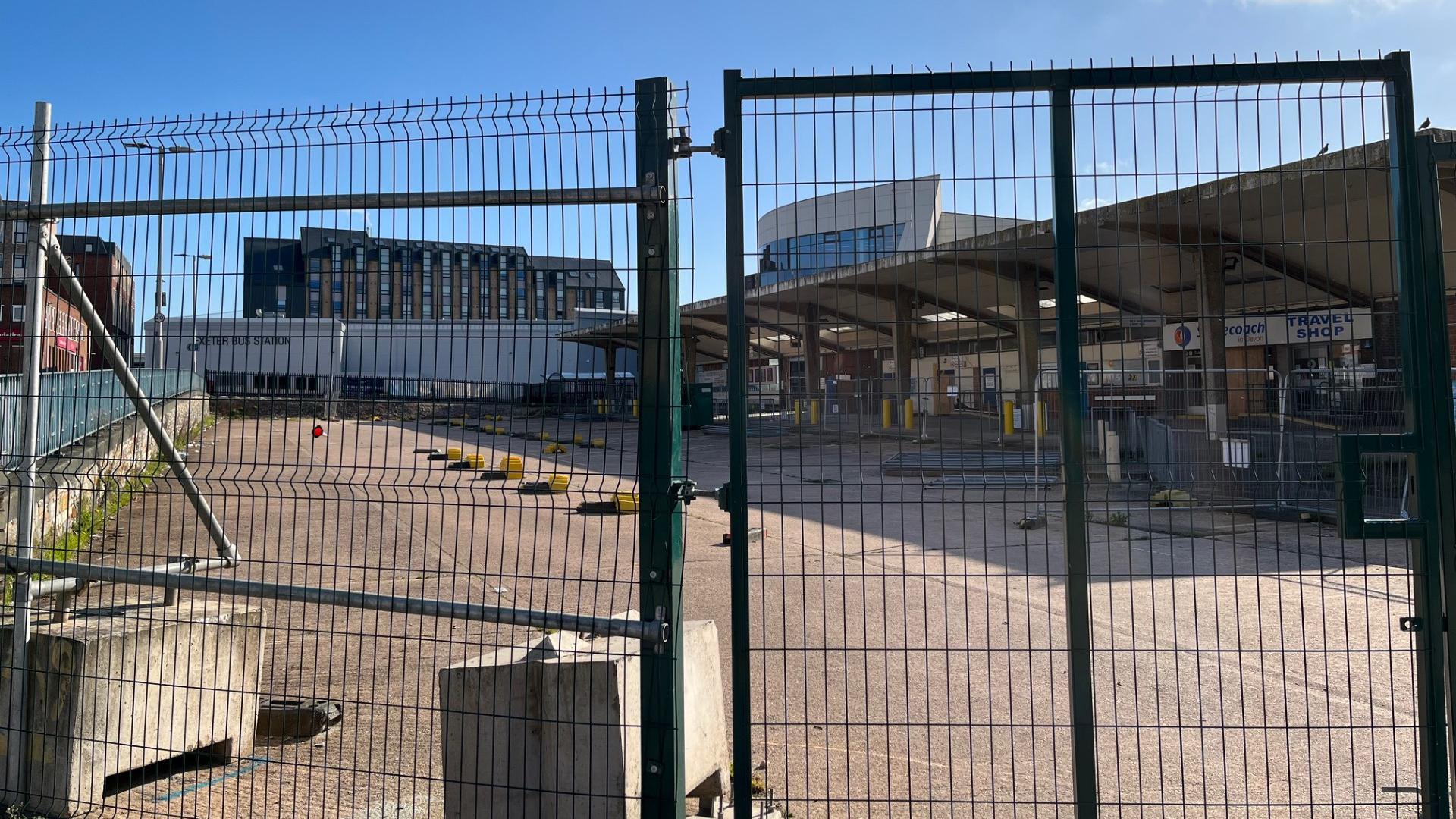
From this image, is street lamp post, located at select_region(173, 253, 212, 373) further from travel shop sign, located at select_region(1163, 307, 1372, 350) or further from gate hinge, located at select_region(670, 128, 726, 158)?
travel shop sign, located at select_region(1163, 307, 1372, 350)

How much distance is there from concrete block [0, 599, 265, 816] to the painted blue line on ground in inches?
4.3

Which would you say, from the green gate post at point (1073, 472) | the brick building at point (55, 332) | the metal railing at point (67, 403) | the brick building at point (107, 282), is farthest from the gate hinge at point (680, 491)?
the brick building at point (55, 332)

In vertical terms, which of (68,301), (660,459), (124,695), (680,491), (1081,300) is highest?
(1081,300)

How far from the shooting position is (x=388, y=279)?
3.79m

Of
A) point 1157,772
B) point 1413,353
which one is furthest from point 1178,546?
point 1413,353

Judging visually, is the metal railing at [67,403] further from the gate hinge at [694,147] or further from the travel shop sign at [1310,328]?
the travel shop sign at [1310,328]

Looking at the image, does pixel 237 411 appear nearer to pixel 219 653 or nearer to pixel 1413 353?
pixel 219 653

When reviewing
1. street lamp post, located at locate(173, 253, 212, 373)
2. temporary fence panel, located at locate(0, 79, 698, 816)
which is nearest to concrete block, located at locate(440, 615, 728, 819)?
temporary fence panel, located at locate(0, 79, 698, 816)

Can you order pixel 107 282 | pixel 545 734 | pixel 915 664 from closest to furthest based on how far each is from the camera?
1. pixel 545 734
2. pixel 107 282
3. pixel 915 664

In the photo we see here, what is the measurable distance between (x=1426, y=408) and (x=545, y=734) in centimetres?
335

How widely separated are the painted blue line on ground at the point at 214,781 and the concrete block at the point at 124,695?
0.36ft

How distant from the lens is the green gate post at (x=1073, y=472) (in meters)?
3.34

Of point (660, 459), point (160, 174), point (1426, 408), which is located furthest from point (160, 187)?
point (1426, 408)

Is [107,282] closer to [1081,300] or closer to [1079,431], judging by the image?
[1079,431]
